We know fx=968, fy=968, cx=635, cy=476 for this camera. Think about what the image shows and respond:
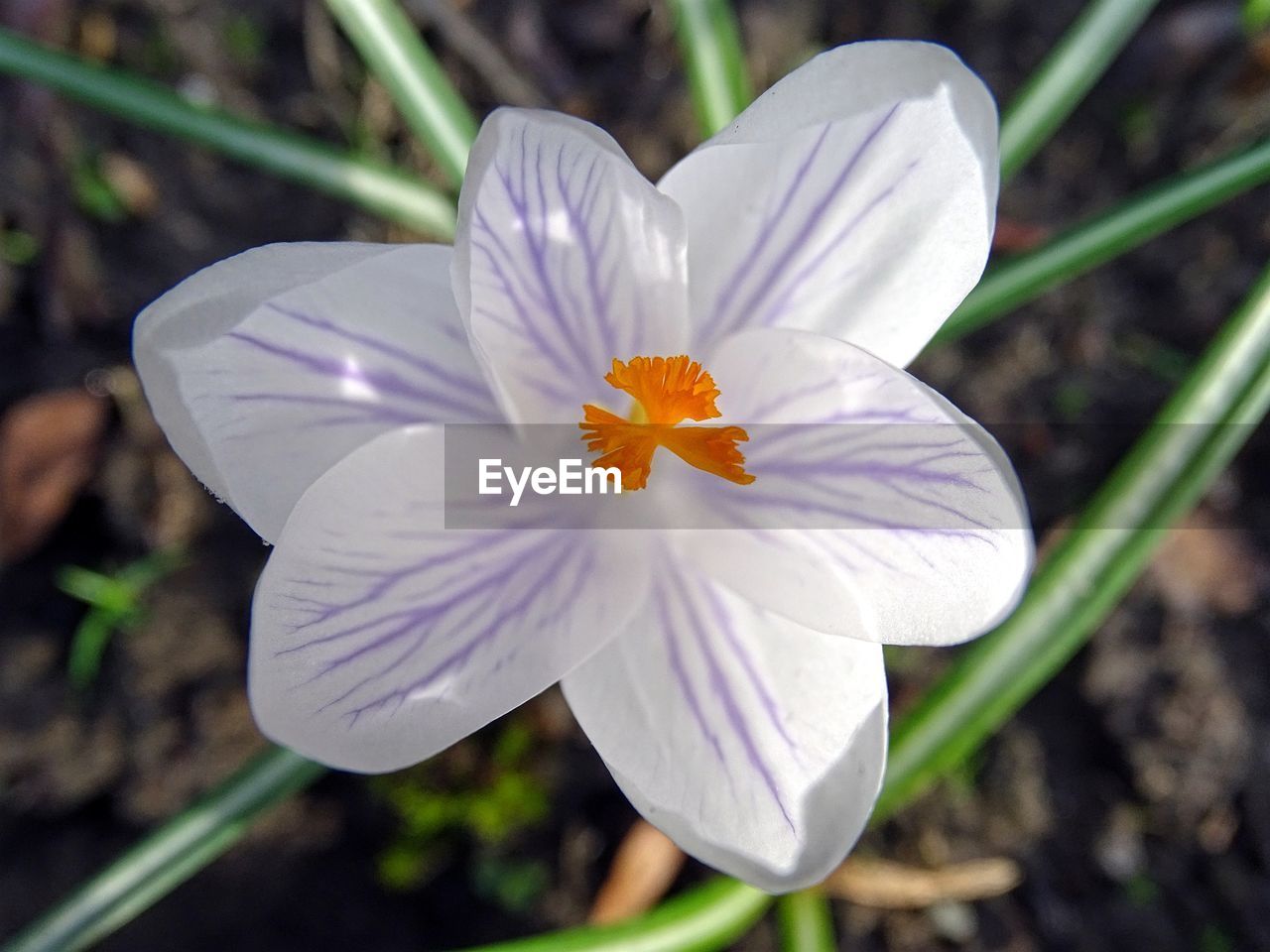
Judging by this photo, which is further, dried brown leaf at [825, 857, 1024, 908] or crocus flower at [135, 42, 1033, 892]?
dried brown leaf at [825, 857, 1024, 908]

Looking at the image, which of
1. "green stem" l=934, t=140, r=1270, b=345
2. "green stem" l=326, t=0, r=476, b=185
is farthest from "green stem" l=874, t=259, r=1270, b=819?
"green stem" l=326, t=0, r=476, b=185

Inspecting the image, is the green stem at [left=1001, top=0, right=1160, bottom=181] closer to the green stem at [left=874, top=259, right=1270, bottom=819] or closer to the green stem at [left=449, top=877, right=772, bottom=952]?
the green stem at [left=874, top=259, right=1270, bottom=819]

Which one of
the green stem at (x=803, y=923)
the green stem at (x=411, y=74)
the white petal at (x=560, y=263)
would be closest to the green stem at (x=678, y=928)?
the green stem at (x=803, y=923)

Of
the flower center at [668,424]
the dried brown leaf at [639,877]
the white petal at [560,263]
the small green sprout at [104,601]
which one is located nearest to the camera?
the white petal at [560,263]

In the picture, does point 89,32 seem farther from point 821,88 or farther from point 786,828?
point 786,828

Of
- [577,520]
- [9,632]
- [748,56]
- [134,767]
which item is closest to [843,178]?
[577,520]

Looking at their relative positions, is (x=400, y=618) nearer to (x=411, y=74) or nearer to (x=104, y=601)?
(x=411, y=74)

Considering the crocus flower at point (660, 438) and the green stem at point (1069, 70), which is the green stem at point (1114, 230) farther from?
the crocus flower at point (660, 438)
